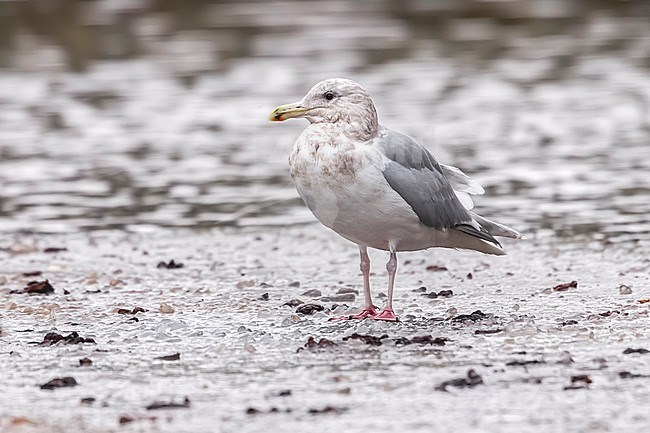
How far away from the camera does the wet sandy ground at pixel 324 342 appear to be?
5688 millimetres

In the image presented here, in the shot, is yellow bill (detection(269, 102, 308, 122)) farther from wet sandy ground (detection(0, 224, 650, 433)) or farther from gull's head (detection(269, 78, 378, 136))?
wet sandy ground (detection(0, 224, 650, 433))

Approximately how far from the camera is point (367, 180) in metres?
7.41

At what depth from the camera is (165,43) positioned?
83.5 ft

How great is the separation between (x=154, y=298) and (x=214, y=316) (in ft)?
3.23

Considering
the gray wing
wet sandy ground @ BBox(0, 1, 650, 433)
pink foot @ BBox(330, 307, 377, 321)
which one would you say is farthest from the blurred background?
pink foot @ BBox(330, 307, 377, 321)

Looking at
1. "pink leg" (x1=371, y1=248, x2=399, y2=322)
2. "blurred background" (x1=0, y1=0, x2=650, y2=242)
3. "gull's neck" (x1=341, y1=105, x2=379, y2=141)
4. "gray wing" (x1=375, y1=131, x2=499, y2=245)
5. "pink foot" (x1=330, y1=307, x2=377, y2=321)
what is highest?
"gull's neck" (x1=341, y1=105, x2=379, y2=141)

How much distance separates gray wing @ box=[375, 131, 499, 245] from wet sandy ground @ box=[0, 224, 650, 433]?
22.7 inches

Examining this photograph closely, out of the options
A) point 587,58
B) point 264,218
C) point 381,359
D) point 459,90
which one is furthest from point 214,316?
point 587,58

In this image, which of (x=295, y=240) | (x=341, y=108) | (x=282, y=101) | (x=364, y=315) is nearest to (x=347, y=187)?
(x=341, y=108)

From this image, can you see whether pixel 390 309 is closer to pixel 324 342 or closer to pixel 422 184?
pixel 422 184

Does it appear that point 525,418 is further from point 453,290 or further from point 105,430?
point 453,290

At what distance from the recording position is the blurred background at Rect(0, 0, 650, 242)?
13031mm

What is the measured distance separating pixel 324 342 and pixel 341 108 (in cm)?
147

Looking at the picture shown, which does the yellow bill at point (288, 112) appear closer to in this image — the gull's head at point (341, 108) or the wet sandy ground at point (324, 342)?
the gull's head at point (341, 108)
